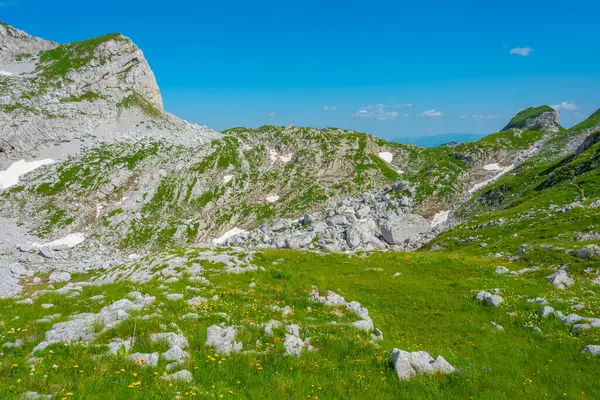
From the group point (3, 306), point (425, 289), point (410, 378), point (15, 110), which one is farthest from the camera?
point (15, 110)

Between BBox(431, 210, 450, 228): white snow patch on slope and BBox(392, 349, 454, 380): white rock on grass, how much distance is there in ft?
272

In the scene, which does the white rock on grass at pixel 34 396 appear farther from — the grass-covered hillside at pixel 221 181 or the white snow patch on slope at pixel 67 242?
the white snow patch on slope at pixel 67 242

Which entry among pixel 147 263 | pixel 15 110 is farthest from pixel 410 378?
pixel 15 110

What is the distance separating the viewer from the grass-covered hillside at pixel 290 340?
930 centimetres

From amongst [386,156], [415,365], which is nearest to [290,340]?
[415,365]

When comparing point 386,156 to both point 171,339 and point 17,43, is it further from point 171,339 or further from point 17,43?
point 17,43

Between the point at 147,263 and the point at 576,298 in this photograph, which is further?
the point at 147,263

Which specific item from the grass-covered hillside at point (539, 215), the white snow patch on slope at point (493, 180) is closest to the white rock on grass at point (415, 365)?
the grass-covered hillside at point (539, 215)

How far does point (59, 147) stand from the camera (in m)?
119

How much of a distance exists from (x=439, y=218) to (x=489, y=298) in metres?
77.1

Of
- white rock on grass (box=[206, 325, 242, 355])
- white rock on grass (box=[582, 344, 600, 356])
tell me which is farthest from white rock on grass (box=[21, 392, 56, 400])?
white rock on grass (box=[582, 344, 600, 356])

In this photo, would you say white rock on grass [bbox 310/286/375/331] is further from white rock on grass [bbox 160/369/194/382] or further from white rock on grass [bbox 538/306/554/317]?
white rock on grass [bbox 538/306/554/317]

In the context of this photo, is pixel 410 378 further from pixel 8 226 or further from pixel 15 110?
pixel 15 110

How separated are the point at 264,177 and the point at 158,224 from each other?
45.0 m
